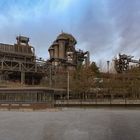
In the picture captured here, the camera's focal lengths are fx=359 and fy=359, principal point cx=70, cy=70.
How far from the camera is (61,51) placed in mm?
133000

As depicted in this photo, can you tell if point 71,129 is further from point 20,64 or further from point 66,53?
point 66,53

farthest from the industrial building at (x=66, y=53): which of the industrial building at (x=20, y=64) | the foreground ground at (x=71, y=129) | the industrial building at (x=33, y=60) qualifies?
the foreground ground at (x=71, y=129)

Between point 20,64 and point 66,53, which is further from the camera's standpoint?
point 66,53

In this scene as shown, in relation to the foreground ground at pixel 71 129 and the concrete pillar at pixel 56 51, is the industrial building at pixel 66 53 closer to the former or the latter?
the concrete pillar at pixel 56 51

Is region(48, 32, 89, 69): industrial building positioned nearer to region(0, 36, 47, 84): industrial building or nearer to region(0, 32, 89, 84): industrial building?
region(0, 32, 89, 84): industrial building

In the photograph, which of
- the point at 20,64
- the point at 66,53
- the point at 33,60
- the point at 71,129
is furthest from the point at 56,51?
the point at 71,129

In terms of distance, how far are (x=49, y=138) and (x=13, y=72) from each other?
88063 mm

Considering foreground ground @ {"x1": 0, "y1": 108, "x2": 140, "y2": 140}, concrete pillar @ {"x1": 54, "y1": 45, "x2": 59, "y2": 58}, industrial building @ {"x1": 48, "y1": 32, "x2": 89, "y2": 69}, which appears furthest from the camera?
concrete pillar @ {"x1": 54, "y1": 45, "x2": 59, "y2": 58}

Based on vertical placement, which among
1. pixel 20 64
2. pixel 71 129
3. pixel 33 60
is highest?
pixel 33 60

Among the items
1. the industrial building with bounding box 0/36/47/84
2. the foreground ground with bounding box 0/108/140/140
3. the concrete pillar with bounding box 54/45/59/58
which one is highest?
the concrete pillar with bounding box 54/45/59/58

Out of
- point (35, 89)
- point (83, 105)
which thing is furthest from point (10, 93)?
point (83, 105)

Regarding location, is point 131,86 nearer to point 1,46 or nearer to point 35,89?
point 35,89

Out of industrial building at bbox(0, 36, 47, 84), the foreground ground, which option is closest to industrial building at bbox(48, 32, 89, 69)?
industrial building at bbox(0, 36, 47, 84)

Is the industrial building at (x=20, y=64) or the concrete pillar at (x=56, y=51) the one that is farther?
the concrete pillar at (x=56, y=51)
